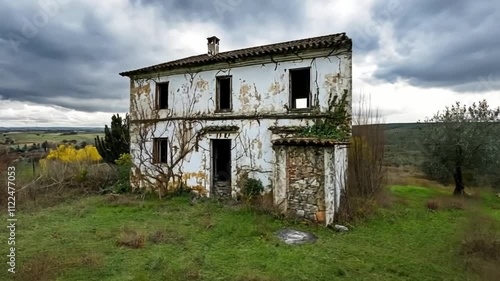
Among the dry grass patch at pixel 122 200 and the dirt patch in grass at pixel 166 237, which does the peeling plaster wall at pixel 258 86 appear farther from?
the dirt patch in grass at pixel 166 237

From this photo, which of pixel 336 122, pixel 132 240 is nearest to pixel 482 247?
pixel 336 122

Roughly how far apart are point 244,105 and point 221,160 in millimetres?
3206

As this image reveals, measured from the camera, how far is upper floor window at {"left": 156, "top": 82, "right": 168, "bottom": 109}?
47.9 feet

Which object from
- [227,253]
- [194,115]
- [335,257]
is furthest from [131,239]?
[194,115]

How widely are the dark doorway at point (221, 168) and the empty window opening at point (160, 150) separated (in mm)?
2820

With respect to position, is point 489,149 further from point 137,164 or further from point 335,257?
point 137,164

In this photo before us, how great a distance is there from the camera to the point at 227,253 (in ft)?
23.3

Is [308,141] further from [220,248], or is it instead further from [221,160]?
[221,160]

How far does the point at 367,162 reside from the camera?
12.7 m

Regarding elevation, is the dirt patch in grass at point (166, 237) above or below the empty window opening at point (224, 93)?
below

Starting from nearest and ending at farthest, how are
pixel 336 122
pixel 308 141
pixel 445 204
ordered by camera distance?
pixel 308 141 < pixel 336 122 < pixel 445 204

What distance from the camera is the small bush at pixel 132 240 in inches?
292

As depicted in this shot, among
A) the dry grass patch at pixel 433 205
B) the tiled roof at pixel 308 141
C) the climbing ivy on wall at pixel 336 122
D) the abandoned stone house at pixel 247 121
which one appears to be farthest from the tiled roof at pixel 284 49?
the dry grass patch at pixel 433 205

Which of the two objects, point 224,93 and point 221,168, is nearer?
point 224,93
